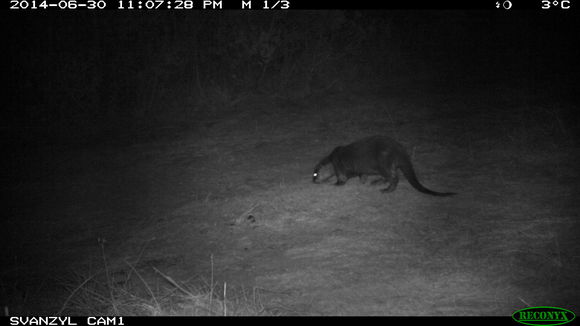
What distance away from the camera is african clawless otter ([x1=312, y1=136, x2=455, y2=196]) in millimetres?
6319

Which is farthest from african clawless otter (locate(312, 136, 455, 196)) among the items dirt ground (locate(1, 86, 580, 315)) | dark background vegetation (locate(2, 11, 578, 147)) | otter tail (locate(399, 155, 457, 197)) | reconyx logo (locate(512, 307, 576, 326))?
dark background vegetation (locate(2, 11, 578, 147))

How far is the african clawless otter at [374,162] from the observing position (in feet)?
20.7

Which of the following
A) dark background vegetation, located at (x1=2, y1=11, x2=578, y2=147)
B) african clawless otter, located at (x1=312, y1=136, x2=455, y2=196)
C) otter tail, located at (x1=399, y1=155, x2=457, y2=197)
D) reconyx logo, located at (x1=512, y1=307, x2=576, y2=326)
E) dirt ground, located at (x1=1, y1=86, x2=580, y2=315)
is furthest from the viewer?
dark background vegetation, located at (x1=2, y1=11, x2=578, y2=147)

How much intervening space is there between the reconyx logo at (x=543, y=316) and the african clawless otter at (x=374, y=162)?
2.49 m

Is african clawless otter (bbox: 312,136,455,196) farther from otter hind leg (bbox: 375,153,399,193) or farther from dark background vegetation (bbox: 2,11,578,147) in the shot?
dark background vegetation (bbox: 2,11,578,147)

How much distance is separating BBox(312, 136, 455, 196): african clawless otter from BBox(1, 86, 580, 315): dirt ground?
169mm

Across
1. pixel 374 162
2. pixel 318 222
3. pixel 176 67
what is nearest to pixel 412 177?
pixel 374 162

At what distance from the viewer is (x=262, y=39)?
43.4 feet

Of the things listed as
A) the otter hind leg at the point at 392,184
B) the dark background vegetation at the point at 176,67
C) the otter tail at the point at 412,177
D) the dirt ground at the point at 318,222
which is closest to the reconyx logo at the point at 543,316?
the dirt ground at the point at 318,222

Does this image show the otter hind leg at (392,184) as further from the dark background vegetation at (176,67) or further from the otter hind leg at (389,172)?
the dark background vegetation at (176,67)

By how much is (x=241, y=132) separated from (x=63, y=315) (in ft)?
23.5

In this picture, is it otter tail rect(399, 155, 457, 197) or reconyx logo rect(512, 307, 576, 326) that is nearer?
reconyx logo rect(512, 307, 576, 326)

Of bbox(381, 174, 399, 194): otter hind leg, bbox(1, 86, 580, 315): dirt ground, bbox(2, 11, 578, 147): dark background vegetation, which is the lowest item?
bbox(1, 86, 580, 315): dirt ground

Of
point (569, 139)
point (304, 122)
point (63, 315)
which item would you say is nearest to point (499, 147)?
point (569, 139)
